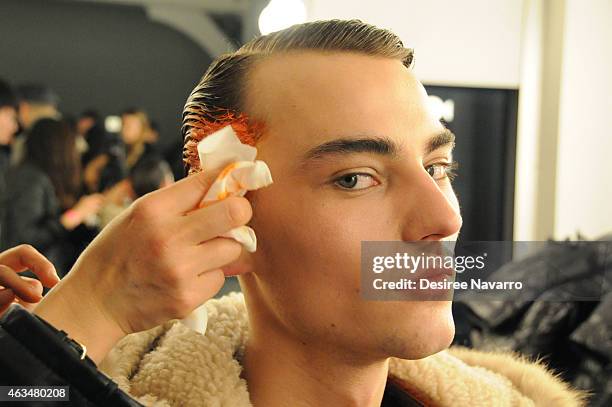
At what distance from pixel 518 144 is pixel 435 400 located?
1.50 ft

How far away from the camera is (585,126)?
1.10 meters

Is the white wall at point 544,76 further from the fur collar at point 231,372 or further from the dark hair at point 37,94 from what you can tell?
the dark hair at point 37,94

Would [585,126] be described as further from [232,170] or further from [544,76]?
[232,170]

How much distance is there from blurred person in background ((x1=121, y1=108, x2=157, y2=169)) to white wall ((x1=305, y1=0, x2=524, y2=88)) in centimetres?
37

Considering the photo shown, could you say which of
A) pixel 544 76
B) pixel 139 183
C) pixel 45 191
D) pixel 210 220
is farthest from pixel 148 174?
pixel 544 76

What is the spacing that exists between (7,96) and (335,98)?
3.08 ft

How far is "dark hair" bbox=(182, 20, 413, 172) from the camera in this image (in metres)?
0.73

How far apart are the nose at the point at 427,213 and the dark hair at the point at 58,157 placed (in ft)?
2.34

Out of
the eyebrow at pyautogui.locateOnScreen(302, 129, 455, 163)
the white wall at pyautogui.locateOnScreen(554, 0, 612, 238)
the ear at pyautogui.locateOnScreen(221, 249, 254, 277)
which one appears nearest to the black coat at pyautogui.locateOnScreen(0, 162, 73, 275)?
the ear at pyautogui.locateOnScreen(221, 249, 254, 277)

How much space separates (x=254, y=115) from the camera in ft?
2.38

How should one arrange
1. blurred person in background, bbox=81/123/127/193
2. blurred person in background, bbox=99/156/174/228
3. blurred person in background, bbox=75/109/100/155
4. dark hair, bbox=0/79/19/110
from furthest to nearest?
dark hair, bbox=0/79/19/110
blurred person in background, bbox=75/109/100/155
blurred person in background, bbox=81/123/127/193
blurred person in background, bbox=99/156/174/228

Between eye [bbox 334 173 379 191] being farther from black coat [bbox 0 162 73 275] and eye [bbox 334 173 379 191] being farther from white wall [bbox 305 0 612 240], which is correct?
black coat [bbox 0 162 73 275]

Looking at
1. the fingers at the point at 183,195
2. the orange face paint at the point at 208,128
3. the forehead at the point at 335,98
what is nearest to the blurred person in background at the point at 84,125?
the orange face paint at the point at 208,128

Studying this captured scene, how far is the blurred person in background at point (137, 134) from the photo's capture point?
103cm
